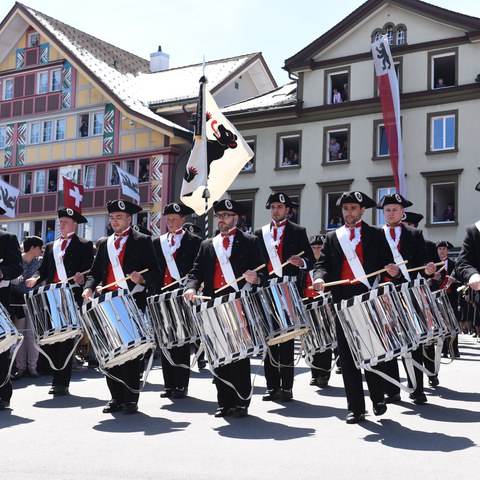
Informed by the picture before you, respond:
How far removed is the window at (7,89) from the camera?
4091 centimetres

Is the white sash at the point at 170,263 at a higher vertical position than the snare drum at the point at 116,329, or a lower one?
higher

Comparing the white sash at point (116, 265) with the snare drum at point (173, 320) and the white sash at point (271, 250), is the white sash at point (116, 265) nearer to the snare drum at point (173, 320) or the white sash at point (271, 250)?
the snare drum at point (173, 320)

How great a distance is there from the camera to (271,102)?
34.8 meters

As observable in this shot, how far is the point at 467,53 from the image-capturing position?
29984 mm

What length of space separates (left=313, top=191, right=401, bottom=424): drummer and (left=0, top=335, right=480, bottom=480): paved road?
0.28 m

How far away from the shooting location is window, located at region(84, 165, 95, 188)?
37.9 m

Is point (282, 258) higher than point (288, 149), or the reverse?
point (288, 149)

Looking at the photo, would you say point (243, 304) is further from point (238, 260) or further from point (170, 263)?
point (170, 263)

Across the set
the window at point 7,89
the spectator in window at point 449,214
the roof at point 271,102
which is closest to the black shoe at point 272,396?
the spectator in window at point 449,214

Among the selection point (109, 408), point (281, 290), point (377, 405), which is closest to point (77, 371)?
point (109, 408)

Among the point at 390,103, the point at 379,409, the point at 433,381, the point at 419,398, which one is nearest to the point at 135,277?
the point at 379,409

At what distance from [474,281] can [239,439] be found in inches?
86.3

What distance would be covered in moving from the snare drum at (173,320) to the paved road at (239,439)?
2.13 ft

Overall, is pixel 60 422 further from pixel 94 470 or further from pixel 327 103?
pixel 327 103
